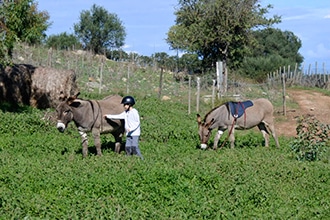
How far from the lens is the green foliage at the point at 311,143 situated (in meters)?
13.7

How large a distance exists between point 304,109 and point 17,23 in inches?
666

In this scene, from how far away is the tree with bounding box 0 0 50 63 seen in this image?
1861 cm

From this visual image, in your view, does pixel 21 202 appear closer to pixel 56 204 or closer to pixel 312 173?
pixel 56 204

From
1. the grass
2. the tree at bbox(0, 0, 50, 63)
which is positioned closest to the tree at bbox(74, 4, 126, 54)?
the tree at bbox(0, 0, 50, 63)

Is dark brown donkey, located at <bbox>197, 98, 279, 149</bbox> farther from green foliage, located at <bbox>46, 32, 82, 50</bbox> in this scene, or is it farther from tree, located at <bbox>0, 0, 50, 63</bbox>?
green foliage, located at <bbox>46, 32, 82, 50</bbox>

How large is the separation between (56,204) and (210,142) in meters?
8.99

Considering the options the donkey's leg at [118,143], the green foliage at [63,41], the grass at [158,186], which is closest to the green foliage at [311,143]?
the grass at [158,186]

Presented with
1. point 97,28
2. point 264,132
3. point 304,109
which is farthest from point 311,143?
point 97,28

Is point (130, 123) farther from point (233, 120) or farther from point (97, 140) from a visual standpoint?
point (233, 120)

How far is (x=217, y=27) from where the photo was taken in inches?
1412

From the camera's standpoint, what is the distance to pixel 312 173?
A: 1170 cm

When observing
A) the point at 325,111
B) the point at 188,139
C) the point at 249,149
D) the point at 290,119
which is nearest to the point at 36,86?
the point at 188,139

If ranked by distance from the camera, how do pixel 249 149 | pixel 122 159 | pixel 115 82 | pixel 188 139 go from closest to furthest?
pixel 122 159, pixel 249 149, pixel 188 139, pixel 115 82

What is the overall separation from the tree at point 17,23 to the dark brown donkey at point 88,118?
247 inches
